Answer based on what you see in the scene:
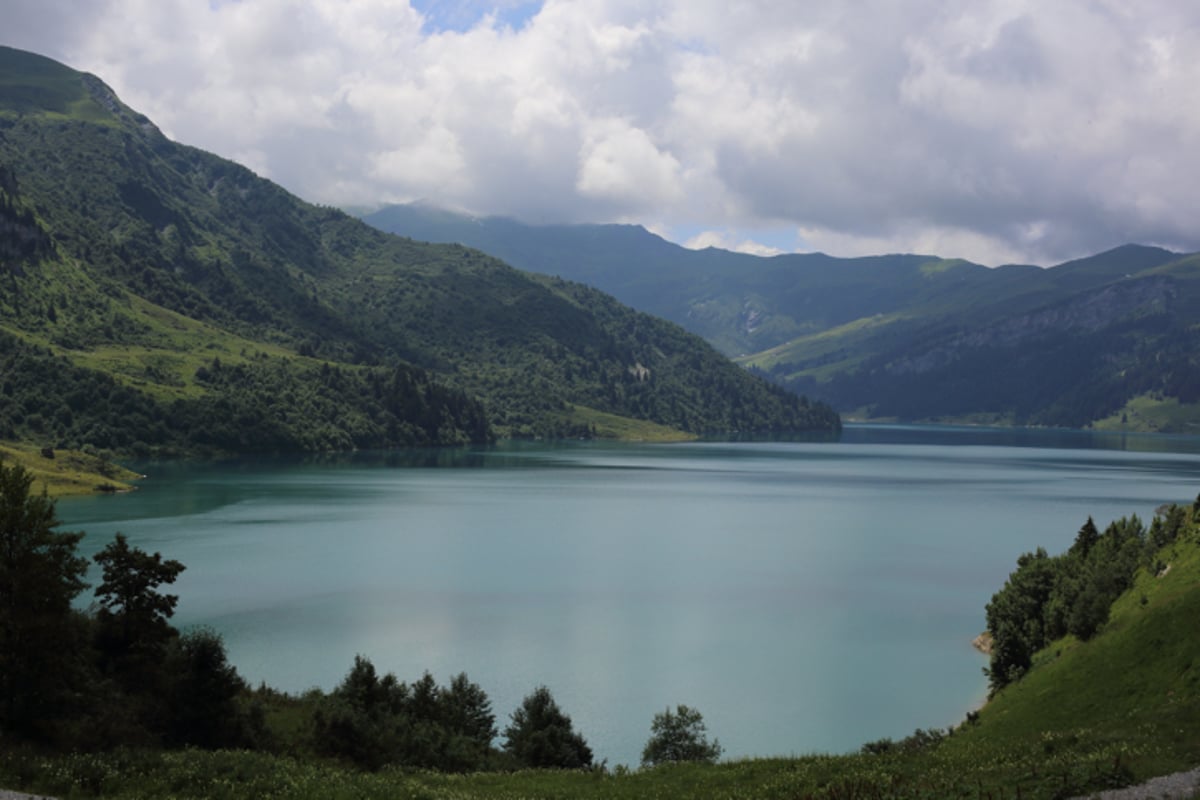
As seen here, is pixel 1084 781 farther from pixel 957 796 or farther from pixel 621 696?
pixel 621 696

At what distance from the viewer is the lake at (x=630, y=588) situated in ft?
178

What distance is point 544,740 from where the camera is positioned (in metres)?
38.3

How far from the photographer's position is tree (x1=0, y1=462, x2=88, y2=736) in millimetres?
28034

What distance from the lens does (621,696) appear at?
175 ft

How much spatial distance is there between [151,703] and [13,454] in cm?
12787

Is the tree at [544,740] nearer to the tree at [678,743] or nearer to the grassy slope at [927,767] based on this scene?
the tree at [678,743]

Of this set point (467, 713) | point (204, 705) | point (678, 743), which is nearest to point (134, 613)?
point (204, 705)

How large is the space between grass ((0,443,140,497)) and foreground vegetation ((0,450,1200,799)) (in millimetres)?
114813

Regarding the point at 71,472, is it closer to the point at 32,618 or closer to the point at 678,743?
the point at 678,743

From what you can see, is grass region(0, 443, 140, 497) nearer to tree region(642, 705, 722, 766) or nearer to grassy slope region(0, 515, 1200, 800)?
tree region(642, 705, 722, 766)

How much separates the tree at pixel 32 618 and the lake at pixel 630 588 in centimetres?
2329

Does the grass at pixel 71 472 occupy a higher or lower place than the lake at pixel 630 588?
higher

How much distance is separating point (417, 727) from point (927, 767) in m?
17.5

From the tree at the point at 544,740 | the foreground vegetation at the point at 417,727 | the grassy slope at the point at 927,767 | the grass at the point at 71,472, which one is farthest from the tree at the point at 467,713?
the grass at the point at 71,472
